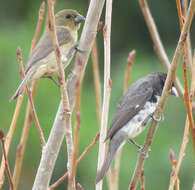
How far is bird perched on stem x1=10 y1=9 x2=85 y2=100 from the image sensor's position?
10.4 feet

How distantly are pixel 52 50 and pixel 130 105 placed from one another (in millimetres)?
704

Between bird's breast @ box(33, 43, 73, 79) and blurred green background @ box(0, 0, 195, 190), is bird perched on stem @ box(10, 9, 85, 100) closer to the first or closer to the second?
bird's breast @ box(33, 43, 73, 79)

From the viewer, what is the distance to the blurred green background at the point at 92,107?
5.02m

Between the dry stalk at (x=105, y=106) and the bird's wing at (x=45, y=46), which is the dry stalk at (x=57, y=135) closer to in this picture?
the dry stalk at (x=105, y=106)

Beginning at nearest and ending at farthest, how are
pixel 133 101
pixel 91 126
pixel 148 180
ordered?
pixel 133 101 → pixel 148 180 → pixel 91 126

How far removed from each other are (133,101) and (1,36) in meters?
3.40

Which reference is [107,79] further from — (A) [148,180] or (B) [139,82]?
(A) [148,180]

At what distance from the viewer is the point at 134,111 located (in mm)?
3086

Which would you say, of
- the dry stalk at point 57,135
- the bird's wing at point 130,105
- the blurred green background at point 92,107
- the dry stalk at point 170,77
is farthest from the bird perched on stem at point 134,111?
the blurred green background at point 92,107

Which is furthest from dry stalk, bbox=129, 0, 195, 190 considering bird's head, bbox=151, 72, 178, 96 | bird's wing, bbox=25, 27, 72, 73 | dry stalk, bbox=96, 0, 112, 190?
bird's wing, bbox=25, 27, 72, 73

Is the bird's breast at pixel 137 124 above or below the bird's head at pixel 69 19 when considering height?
below

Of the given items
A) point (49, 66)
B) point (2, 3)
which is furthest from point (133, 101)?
point (2, 3)

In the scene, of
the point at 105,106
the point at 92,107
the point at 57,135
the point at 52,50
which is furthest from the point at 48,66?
the point at 92,107

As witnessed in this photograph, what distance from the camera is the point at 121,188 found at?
16.8 ft
